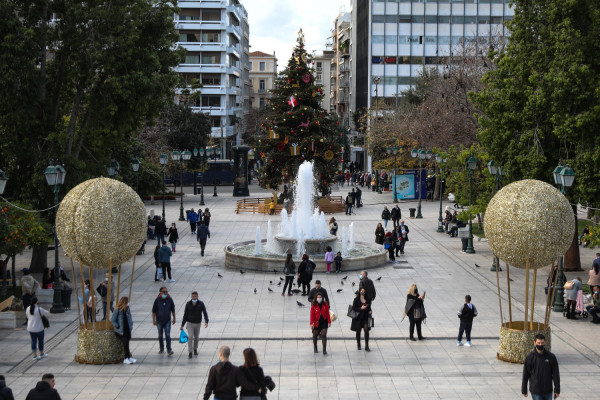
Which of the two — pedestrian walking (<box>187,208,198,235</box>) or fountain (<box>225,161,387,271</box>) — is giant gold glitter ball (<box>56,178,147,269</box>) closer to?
fountain (<box>225,161,387,271</box>)

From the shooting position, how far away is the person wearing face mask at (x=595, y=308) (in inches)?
757

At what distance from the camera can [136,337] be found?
17.7 meters

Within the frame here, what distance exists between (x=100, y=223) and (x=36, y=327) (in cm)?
266

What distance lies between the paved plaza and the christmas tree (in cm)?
2310

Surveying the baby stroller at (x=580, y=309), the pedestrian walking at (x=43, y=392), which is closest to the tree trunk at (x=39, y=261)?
the baby stroller at (x=580, y=309)

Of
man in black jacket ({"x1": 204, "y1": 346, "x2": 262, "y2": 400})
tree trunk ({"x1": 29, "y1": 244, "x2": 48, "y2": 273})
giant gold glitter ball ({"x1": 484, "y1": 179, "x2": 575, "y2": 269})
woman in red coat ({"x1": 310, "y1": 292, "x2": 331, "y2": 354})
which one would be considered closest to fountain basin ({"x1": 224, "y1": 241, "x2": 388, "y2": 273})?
tree trunk ({"x1": 29, "y1": 244, "x2": 48, "y2": 273})

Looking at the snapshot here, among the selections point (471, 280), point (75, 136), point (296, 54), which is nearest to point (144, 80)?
point (75, 136)

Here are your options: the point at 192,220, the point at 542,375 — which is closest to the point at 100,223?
the point at 542,375

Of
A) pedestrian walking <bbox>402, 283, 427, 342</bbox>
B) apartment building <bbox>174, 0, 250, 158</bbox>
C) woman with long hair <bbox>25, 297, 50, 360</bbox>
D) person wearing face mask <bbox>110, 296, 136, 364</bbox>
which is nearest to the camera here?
person wearing face mask <bbox>110, 296, 136, 364</bbox>

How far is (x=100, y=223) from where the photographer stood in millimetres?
14922

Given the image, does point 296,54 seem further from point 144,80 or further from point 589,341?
point 589,341

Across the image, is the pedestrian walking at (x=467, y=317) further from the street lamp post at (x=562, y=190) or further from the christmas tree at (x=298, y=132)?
the christmas tree at (x=298, y=132)

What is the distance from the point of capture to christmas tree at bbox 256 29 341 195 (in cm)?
4978

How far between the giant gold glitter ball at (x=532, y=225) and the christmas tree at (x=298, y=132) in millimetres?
34388
